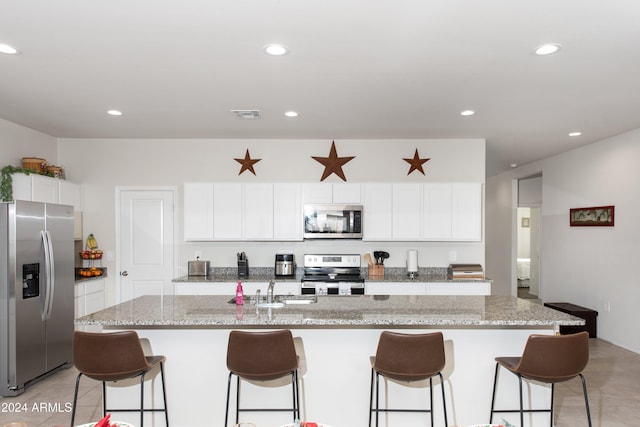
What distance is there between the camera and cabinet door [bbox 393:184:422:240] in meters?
5.32

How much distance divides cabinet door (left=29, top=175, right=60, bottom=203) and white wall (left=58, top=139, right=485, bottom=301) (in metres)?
0.63

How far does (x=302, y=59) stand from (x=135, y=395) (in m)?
2.57

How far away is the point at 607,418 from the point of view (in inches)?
131

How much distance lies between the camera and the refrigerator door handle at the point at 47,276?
4.06m

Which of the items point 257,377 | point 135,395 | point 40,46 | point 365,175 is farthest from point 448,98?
point 135,395

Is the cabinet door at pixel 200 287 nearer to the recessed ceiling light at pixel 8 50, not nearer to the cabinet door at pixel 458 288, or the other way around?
the cabinet door at pixel 458 288

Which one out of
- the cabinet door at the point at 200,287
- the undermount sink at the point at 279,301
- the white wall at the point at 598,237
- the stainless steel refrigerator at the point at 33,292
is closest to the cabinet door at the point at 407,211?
the cabinet door at the point at 200,287

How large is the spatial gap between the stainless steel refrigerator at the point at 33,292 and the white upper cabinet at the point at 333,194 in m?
2.69

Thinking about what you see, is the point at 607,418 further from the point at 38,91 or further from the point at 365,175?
the point at 38,91

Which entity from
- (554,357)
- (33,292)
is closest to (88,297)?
(33,292)

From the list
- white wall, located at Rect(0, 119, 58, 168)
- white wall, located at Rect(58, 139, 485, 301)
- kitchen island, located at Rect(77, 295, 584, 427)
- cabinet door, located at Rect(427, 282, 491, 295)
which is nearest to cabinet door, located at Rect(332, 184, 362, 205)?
white wall, located at Rect(58, 139, 485, 301)

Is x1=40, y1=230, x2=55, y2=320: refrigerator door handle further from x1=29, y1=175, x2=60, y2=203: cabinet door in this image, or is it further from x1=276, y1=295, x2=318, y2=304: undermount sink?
x1=276, y1=295, x2=318, y2=304: undermount sink

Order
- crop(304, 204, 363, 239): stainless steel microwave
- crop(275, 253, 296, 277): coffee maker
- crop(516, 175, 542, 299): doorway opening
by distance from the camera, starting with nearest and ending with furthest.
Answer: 1. crop(304, 204, 363, 239): stainless steel microwave
2. crop(275, 253, 296, 277): coffee maker
3. crop(516, 175, 542, 299): doorway opening

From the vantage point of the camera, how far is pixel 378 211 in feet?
17.5
